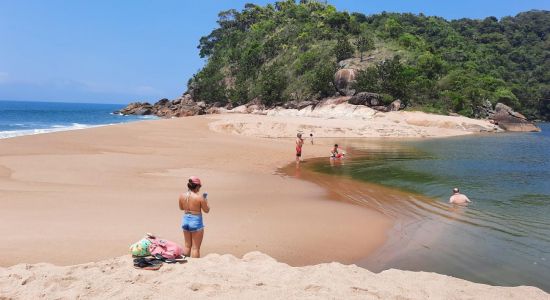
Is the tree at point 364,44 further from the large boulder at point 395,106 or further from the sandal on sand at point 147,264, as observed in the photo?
the sandal on sand at point 147,264

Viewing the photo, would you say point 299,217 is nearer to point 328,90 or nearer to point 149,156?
point 149,156

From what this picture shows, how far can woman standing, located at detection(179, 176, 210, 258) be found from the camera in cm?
805

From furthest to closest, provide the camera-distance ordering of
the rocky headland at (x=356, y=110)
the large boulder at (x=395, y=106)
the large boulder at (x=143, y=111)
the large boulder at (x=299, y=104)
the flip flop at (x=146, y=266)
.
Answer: the large boulder at (x=143, y=111)
the large boulder at (x=299, y=104)
the large boulder at (x=395, y=106)
the rocky headland at (x=356, y=110)
the flip flop at (x=146, y=266)

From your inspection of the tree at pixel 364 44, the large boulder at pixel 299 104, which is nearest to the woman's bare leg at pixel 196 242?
the large boulder at pixel 299 104

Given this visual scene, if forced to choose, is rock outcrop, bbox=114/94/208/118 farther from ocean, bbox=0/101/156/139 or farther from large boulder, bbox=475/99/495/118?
large boulder, bbox=475/99/495/118

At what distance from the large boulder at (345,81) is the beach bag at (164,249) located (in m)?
55.9

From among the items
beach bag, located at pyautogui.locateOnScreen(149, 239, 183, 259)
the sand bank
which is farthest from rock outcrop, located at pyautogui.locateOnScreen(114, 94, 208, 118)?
beach bag, located at pyautogui.locateOnScreen(149, 239, 183, 259)

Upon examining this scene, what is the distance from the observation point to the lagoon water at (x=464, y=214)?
28.3 ft

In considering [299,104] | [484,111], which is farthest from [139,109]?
[484,111]

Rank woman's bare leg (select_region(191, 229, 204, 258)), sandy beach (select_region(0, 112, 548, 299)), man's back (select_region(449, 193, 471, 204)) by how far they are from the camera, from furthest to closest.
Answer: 1. man's back (select_region(449, 193, 471, 204))
2. woman's bare leg (select_region(191, 229, 204, 258))
3. sandy beach (select_region(0, 112, 548, 299))

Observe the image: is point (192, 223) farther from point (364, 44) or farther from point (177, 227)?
point (364, 44)

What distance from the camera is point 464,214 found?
1282cm

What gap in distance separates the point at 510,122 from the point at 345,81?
24.7 m

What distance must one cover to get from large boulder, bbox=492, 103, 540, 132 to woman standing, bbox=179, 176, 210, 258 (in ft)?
202
